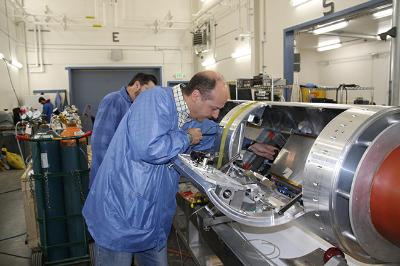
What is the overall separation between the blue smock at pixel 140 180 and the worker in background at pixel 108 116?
3.14 ft

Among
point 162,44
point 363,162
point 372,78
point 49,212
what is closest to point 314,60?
point 372,78

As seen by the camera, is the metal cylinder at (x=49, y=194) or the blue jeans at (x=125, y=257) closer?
the blue jeans at (x=125, y=257)

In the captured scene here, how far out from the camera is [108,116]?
246 cm

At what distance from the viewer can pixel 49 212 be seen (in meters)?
2.54

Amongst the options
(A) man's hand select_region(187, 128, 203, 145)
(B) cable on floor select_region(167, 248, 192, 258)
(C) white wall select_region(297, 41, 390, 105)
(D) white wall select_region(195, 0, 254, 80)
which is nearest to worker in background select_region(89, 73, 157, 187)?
(B) cable on floor select_region(167, 248, 192, 258)

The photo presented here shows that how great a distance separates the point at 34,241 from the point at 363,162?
2784mm

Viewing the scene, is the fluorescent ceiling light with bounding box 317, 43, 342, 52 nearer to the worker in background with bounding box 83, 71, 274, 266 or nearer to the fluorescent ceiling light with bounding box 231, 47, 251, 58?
the fluorescent ceiling light with bounding box 231, 47, 251, 58

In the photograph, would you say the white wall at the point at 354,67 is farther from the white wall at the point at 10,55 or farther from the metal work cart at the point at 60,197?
the white wall at the point at 10,55

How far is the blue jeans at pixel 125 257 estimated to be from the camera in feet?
4.78

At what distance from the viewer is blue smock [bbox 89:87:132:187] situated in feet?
7.85

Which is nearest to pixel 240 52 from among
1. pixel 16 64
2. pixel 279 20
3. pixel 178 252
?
pixel 279 20

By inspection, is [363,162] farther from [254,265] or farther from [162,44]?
[162,44]

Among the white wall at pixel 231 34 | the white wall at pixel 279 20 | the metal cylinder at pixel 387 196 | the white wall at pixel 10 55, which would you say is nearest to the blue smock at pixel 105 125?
the metal cylinder at pixel 387 196

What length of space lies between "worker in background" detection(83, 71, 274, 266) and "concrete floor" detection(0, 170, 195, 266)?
137 centimetres
